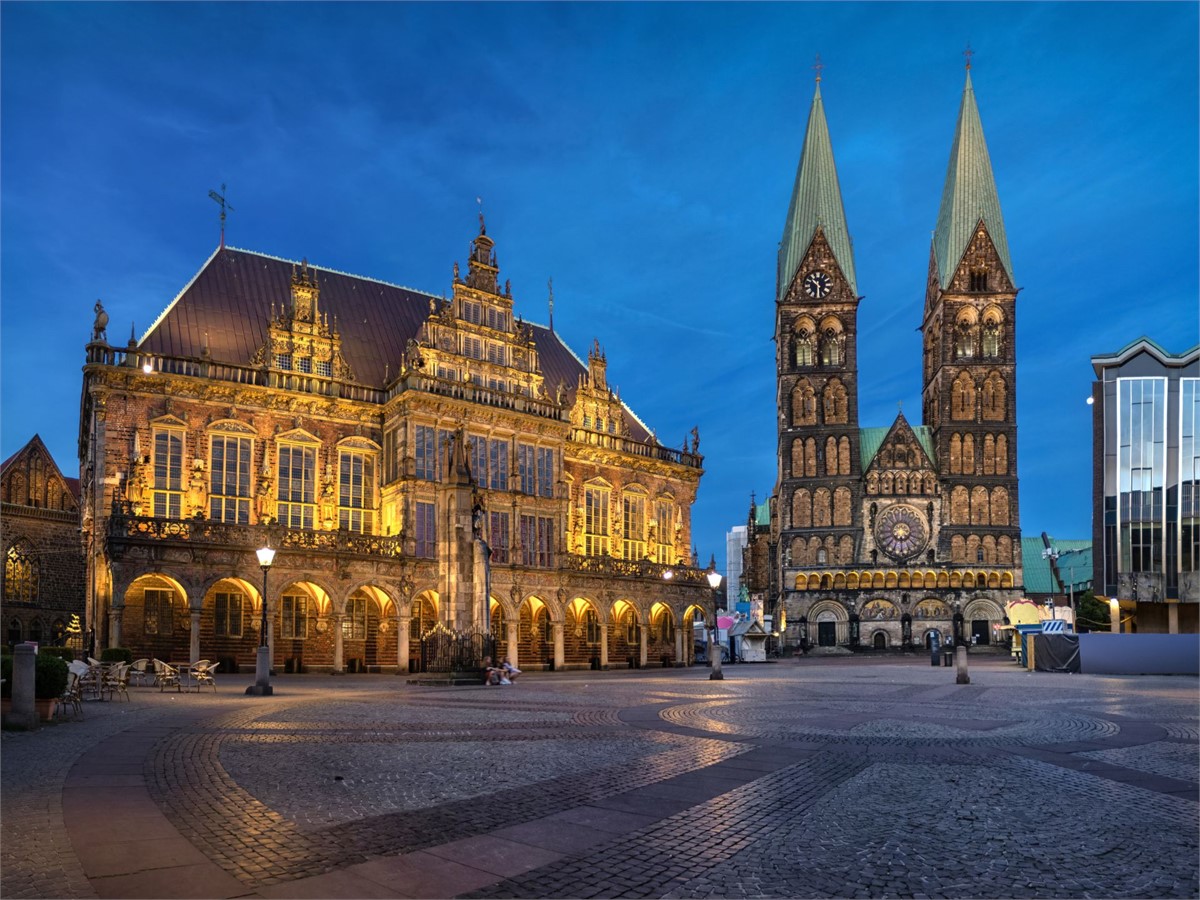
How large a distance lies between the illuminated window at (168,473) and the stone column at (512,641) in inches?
603

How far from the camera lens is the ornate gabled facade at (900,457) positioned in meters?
90.1

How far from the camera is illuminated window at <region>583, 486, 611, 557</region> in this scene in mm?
54531

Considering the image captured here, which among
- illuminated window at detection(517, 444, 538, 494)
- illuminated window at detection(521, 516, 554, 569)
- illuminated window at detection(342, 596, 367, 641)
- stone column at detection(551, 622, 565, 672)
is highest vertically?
illuminated window at detection(517, 444, 538, 494)

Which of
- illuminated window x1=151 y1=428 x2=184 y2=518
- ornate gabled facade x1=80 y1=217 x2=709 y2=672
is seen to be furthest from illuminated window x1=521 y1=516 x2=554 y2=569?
illuminated window x1=151 y1=428 x2=184 y2=518

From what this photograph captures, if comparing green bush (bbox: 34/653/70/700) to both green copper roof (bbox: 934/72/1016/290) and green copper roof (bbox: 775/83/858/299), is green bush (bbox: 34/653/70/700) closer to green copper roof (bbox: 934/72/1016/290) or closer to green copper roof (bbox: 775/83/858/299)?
green copper roof (bbox: 775/83/858/299)

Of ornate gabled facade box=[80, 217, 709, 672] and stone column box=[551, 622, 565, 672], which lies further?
stone column box=[551, 622, 565, 672]

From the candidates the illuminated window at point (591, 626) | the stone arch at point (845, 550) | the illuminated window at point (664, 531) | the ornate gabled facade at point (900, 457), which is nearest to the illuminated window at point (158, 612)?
the illuminated window at point (591, 626)

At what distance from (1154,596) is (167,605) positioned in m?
55.8

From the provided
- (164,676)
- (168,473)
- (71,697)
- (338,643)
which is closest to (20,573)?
(168,473)

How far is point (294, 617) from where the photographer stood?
41.8 m

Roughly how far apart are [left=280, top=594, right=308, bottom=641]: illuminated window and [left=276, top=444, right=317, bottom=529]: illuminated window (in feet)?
10.7

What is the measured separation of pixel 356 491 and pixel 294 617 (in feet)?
22.3

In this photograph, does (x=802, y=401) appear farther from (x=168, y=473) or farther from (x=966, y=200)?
(x=168, y=473)

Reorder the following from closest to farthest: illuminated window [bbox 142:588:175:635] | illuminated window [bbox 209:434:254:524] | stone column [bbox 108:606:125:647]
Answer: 1. stone column [bbox 108:606:125:647]
2. illuminated window [bbox 142:588:175:635]
3. illuminated window [bbox 209:434:254:524]
